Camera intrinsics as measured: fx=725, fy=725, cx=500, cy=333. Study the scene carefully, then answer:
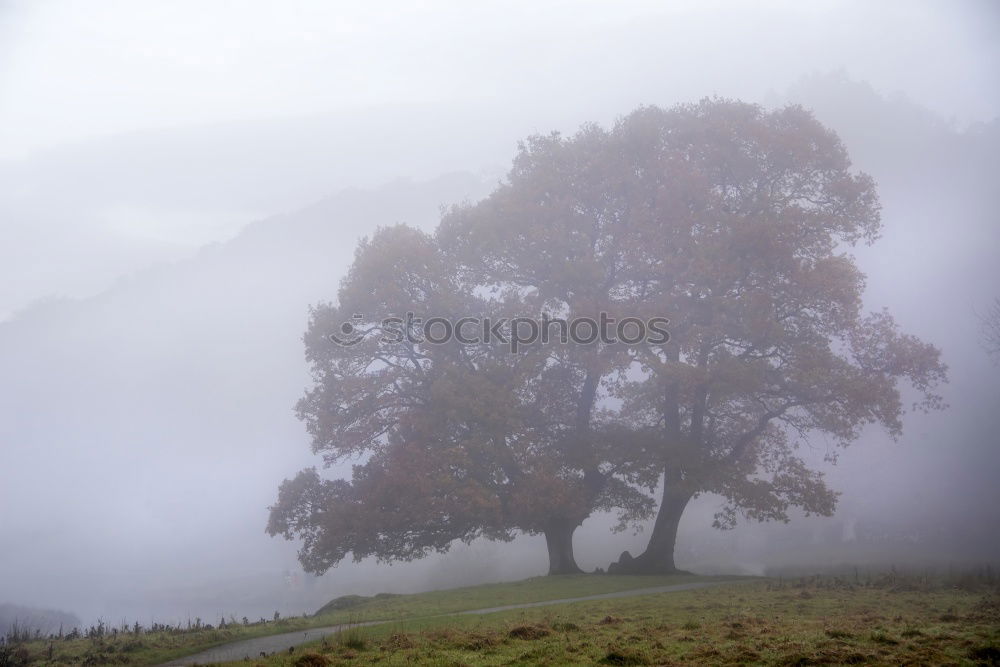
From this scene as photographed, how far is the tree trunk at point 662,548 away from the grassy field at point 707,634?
31.5ft

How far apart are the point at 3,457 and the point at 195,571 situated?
147ft

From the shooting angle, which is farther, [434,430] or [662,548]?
[662,548]

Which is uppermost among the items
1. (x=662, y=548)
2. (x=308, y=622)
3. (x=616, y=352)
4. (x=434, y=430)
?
(x=616, y=352)

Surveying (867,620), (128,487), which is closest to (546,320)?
(867,620)

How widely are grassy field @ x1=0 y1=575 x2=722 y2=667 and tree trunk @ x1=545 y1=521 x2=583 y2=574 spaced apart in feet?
8.79

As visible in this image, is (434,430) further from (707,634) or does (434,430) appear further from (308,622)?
(707,634)

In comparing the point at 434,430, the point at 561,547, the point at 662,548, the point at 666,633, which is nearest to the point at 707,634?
the point at 666,633

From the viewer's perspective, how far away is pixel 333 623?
52.4ft

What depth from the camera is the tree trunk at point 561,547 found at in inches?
1065

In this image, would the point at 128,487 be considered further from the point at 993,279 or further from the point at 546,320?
the point at 993,279

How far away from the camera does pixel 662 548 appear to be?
26.9 m

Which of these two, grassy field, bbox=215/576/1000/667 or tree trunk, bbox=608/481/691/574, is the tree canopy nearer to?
tree trunk, bbox=608/481/691/574

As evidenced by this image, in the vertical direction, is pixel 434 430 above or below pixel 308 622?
above

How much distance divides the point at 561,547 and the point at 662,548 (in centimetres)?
373
